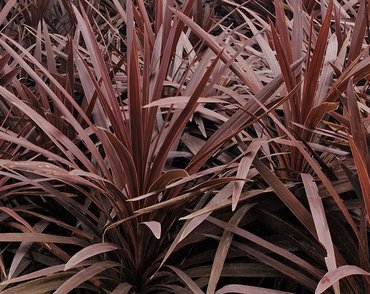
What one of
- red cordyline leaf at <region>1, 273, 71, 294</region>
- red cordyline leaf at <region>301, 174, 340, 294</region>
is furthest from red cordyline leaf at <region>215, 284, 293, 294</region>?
red cordyline leaf at <region>1, 273, 71, 294</region>

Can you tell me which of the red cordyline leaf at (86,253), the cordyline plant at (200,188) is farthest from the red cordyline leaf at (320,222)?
the red cordyline leaf at (86,253)

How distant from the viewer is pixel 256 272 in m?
1.05

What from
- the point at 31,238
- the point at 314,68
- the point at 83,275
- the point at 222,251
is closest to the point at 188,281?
the point at 222,251

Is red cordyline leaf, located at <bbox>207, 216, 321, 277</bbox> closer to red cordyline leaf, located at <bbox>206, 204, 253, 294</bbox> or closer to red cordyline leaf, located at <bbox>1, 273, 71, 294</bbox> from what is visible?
red cordyline leaf, located at <bbox>206, 204, 253, 294</bbox>

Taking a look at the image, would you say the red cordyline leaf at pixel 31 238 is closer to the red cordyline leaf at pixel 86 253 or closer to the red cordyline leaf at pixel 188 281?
the red cordyline leaf at pixel 86 253

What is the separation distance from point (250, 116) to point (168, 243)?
0.30m

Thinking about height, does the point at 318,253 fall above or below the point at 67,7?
below

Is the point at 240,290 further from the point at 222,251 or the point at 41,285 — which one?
the point at 41,285

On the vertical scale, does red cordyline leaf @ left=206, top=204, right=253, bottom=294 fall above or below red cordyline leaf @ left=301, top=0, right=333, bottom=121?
below

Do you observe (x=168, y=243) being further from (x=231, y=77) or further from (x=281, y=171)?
(x=231, y=77)

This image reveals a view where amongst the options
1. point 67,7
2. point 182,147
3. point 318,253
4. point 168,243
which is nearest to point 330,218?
point 318,253

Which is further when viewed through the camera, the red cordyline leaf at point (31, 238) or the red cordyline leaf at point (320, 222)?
the red cordyline leaf at point (31, 238)

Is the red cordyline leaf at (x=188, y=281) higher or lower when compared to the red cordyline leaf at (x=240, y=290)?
lower

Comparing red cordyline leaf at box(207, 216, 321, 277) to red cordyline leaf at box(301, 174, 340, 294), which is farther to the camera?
red cordyline leaf at box(207, 216, 321, 277)
